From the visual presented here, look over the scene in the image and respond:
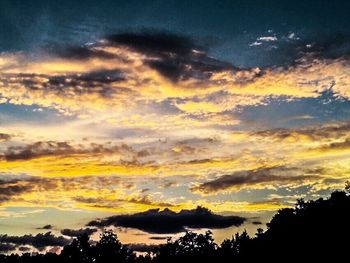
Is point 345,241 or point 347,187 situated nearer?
point 345,241

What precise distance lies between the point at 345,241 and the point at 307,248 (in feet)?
26.9

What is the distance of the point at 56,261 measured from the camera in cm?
19238

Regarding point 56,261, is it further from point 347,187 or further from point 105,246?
point 347,187

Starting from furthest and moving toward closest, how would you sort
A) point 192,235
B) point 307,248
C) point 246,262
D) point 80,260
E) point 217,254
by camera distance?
point 80,260 < point 192,235 < point 217,254 < point 246,262 < point 307,248

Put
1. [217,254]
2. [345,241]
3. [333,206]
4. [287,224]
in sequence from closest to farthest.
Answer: [345,241]
[333,206]
[287,224]
[217,254]

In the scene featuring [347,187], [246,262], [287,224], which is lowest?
[246,262]

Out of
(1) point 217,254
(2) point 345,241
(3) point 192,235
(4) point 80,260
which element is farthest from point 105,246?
(2) point 345,241

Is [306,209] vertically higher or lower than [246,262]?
higher

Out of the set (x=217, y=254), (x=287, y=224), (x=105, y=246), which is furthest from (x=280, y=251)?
(x=105, y=246)

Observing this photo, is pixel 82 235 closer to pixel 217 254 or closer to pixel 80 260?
pixel 80 260

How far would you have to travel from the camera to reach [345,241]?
257ft

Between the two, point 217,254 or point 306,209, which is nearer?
point 306,209

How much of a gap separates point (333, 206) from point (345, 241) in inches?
519

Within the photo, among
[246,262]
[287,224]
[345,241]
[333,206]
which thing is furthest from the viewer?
[246,262]
